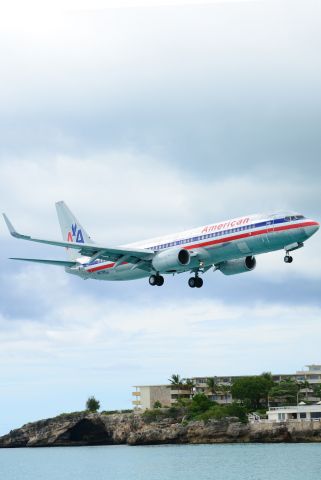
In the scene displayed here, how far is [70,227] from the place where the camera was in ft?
384

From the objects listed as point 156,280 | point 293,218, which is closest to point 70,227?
point 156,280

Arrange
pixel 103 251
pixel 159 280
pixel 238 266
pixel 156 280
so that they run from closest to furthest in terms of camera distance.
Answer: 1. pixel 103 251
2. pixel 156 280
3. pixel 159 280
4. pixel 238 266

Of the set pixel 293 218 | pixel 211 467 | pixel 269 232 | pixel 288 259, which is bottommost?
pixel 211 467

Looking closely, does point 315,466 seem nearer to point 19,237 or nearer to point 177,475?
point 177,475

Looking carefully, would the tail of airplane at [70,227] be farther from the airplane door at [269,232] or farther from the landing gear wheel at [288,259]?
the landing gear wheel at [288,259]

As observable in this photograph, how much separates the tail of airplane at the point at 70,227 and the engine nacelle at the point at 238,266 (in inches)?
994

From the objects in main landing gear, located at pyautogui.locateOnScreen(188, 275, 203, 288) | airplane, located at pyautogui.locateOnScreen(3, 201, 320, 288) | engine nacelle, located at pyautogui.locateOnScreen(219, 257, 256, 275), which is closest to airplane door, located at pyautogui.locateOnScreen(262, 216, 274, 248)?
airplane, located at pyautogui.locateOnScreen(3, 201, 320, 288)

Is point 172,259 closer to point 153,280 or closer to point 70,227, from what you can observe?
point 153,280

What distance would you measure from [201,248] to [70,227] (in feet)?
107

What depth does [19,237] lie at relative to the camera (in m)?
87.0

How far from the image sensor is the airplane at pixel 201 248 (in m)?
82.4

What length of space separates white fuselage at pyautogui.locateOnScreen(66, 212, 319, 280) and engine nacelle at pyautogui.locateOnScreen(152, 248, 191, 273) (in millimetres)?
580

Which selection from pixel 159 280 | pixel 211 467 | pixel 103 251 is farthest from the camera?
pixel 211 467

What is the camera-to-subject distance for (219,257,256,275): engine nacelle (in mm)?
92812
